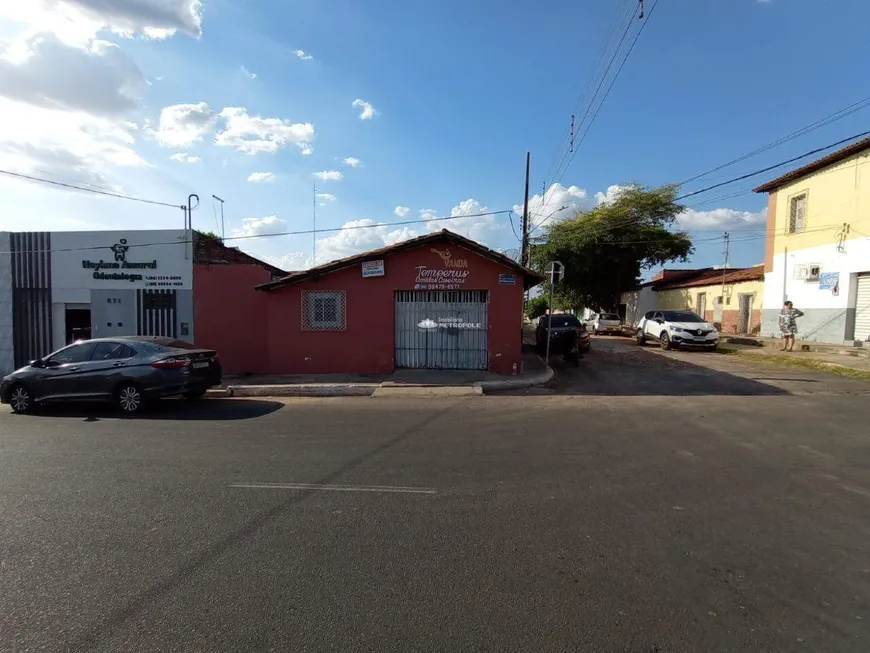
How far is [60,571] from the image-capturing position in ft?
10.5

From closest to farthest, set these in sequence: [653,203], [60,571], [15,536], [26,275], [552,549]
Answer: [60,571]
[552,549]
[15,536]
[26,275]
[653,203]

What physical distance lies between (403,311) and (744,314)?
20989 mm

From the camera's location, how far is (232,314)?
48.0 feet

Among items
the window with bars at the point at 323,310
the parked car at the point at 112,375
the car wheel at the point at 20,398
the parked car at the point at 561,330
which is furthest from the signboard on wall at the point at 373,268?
the car wheel at the point at 20,398

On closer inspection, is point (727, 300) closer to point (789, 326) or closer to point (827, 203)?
point (827, 203)

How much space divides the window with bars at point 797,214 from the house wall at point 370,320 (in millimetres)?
15444

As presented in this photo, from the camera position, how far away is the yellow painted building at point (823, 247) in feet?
55.5

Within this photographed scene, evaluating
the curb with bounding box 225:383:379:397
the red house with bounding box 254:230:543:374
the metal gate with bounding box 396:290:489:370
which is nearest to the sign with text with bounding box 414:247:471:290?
the red house with bounding box 254:230:543:374

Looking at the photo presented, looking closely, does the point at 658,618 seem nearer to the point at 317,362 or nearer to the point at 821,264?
the point at 317,362

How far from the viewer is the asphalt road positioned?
102 inches

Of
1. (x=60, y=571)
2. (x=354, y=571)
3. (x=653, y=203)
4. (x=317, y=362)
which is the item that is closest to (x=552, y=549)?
(x=354, y=571)

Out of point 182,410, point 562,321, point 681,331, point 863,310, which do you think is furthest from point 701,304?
point 182,410

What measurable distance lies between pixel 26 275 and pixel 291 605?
19086 mm

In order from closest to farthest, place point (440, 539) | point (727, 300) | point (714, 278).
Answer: point (440, 539)
point (727, 300)
point (714, 278)
